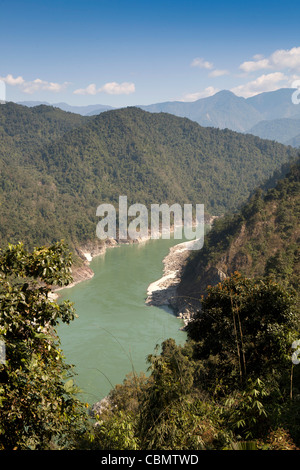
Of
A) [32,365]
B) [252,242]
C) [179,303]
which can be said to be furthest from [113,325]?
[32,365]

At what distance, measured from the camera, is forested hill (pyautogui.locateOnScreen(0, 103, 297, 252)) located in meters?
63.9

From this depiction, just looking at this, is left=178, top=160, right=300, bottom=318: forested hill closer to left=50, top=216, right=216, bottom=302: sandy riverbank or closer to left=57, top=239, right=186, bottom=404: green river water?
left=50, top=216, right=216, bottom=302: sandy riverbank

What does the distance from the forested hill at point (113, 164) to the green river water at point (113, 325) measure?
40.0 ft

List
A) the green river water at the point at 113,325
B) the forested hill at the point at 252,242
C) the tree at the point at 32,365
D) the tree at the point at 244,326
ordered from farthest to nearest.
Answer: the forested hill at the point at 252,242 < the green river water at the point at 113,325 < the tree at the point at 244,326 < the tree at the point at 32,365

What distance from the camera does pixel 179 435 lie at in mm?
2943

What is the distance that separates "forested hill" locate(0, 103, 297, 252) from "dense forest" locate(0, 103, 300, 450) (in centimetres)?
45

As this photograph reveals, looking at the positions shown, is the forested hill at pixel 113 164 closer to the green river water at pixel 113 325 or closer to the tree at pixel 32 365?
the green river water at pixel 113 325

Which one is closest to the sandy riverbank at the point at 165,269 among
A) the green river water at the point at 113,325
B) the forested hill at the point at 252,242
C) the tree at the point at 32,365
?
the green river water at the point at 113,325

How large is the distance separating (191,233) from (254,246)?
3069cm

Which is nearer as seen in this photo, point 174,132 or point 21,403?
point 21,403

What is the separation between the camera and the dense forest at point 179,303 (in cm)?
310

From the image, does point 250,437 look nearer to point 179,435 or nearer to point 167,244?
point 179,435
